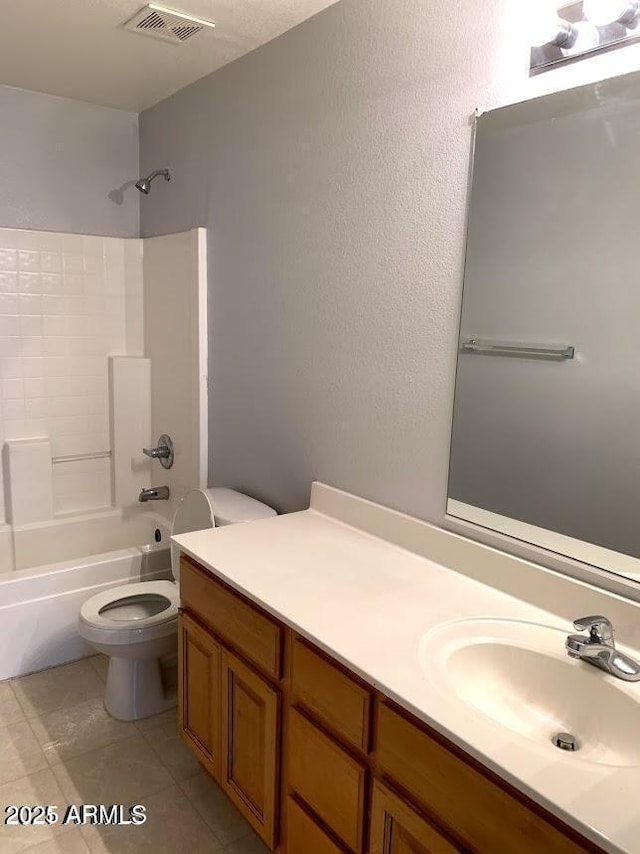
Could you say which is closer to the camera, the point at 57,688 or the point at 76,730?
the point at 76,730

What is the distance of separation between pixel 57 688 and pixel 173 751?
65cm

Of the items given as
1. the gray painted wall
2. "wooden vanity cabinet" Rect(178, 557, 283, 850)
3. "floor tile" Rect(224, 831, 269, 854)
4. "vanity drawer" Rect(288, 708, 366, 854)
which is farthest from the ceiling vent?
"floor tile" Rect(224, 831, 269, 854)

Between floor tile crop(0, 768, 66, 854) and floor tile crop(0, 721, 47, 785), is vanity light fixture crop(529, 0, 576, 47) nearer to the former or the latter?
floor tile crop(0, 768, 66, 854)

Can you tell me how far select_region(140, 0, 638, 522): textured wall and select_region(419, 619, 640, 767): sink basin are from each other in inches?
18.9

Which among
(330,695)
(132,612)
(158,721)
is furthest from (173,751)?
(330,695)

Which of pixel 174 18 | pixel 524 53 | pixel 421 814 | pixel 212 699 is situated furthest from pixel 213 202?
pixel 421 814

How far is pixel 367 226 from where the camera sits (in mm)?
1961

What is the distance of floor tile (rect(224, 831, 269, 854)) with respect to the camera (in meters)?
1.86

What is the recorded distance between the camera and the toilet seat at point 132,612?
2.32m

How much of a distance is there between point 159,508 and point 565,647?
7.80 feet

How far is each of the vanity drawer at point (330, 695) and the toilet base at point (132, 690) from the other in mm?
1127

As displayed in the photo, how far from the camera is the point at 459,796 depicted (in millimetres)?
1098

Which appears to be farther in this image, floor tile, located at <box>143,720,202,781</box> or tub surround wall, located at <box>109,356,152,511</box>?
tub surround wall, located at <box>109,356,152,511</box>

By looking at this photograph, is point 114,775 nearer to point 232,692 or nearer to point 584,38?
point 232,692
